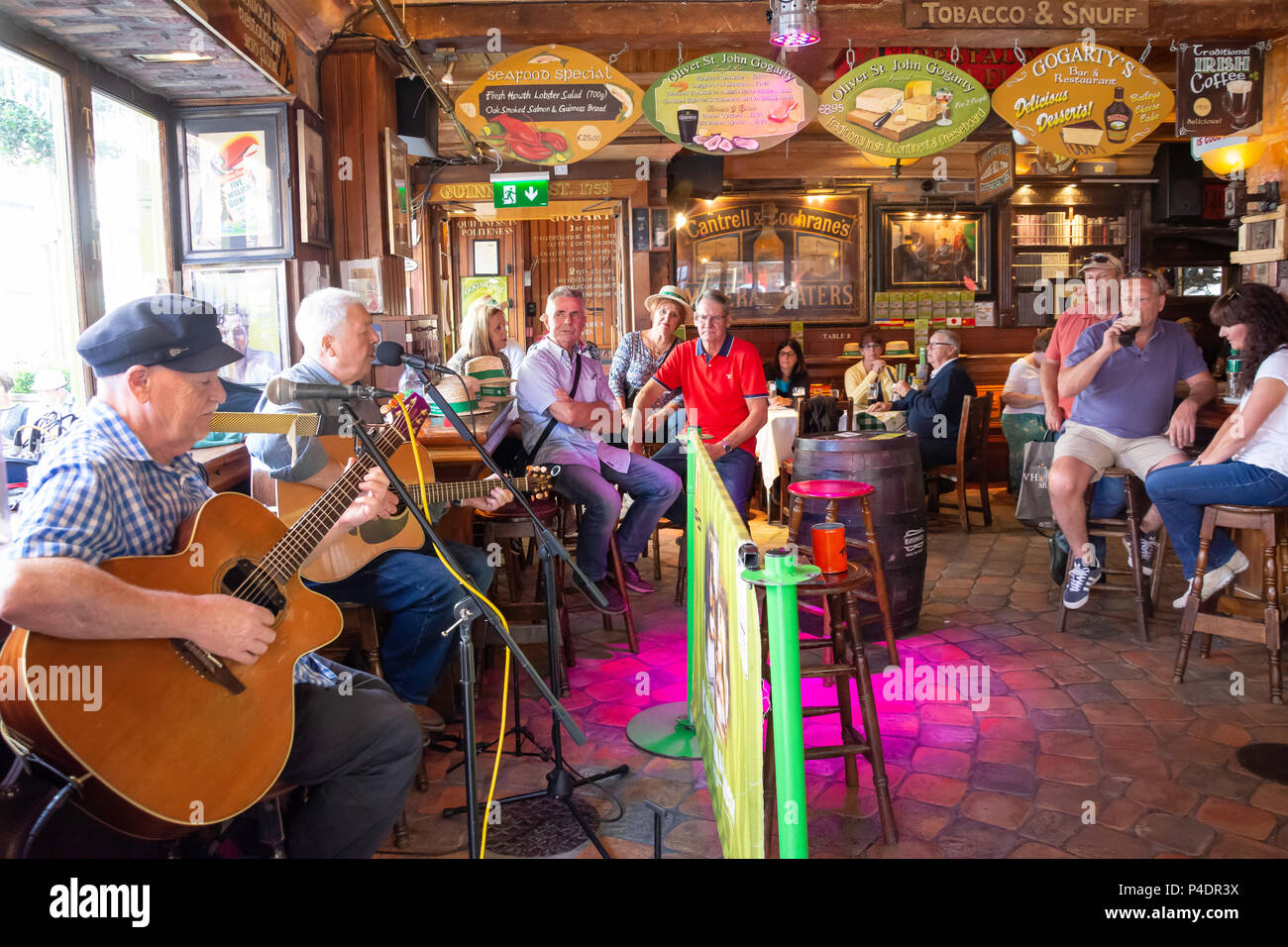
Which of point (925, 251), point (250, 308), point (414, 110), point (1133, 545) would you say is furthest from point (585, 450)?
point (925, 251)

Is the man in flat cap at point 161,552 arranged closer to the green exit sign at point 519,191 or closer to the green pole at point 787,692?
the green pole at point 787,692

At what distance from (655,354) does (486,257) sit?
240 inches

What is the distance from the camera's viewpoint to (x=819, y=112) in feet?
17.0

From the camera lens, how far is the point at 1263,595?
4.00 metres

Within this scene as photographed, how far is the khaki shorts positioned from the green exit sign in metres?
4.87

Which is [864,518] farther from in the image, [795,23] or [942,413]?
[942,413]

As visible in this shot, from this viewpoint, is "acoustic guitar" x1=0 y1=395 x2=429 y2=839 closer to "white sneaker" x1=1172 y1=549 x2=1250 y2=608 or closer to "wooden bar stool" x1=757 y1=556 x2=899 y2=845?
"wooden bar stool" x1=757 y1=556 x2=899 y2=845

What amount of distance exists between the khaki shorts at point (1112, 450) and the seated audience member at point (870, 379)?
322 cm

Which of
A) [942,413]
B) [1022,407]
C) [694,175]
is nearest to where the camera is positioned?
[1022,407]

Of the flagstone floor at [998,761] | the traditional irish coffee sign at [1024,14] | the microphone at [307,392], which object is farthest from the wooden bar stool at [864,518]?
the traditional irish coffee sign at [1024,14]

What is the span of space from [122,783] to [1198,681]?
3829mm

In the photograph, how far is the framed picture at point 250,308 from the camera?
4.80 meters
